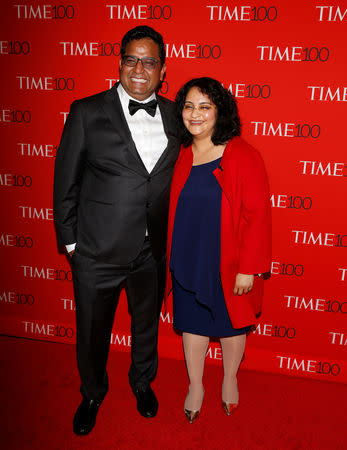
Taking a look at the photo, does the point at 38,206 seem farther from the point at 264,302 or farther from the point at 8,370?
the point at 264,302

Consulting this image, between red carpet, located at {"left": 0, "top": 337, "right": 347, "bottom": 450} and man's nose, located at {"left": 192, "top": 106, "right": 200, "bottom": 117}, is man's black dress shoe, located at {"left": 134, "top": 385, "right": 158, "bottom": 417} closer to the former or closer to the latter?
red carpet, located at {"left": 0, "top": 337, "right": 347, "bottom": 450}

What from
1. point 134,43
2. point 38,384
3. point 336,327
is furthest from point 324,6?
point 38,384

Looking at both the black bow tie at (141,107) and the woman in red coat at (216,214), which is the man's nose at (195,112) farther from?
the black bow tie at (141,107)

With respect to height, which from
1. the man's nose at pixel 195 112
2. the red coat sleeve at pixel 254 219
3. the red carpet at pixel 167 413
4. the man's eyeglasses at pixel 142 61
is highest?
the man's eyeglasses at pixel 142 61

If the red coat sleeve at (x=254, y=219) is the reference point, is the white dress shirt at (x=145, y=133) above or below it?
above

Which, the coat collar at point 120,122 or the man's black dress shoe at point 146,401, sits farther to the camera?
the man's black dress shoe at point 146,401

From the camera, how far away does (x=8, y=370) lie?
2510mm

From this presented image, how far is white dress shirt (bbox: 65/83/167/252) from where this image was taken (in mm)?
1905

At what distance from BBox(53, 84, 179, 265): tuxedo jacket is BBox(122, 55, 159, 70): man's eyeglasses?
0.46 ft

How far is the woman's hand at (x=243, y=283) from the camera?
1951mm

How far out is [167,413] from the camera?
2238 millimetres

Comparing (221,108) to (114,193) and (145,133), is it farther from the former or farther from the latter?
(114,193)

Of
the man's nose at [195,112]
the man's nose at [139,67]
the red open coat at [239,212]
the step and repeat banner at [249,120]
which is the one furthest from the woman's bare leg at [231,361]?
the man's nose at [139,67]

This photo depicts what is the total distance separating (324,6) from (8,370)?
262 centimetres
